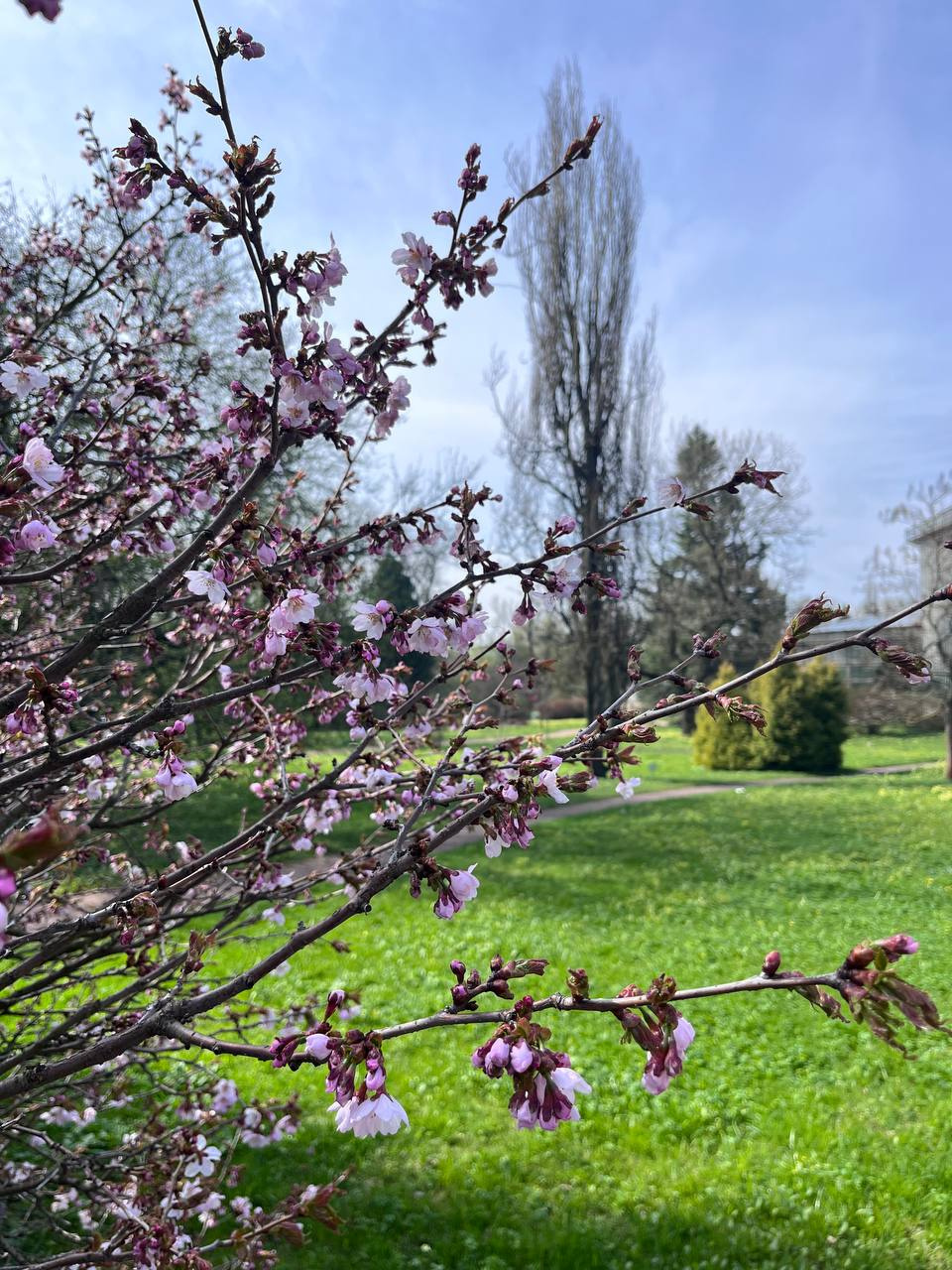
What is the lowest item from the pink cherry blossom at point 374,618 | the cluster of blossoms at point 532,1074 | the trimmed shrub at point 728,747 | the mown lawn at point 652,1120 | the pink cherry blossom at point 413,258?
the mown lawn at point 652,1120

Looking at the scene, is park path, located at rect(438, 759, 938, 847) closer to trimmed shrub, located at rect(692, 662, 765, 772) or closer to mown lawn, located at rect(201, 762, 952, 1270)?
trimmed shrub, located at rect(692, 662, 765, 772)

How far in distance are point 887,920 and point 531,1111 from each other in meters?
7.60

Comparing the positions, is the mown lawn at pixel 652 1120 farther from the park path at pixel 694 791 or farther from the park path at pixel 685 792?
the park path at pixel 694 791

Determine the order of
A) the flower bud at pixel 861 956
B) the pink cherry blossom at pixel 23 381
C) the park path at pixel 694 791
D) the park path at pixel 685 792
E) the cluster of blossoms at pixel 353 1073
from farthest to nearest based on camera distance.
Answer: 1. the park path at pixel 694 791
2. the park path at pixel 685 792
3. the pink cherry blossom at pixel 23 381
4. the cluster of blossoms at pixel 353 1073
5. the flower bud at pixel 861 956

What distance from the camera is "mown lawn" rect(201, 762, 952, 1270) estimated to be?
322 cm

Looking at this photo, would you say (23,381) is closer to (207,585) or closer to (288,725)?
(207,585)

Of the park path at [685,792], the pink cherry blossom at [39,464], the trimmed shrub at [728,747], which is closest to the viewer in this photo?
the pink cherry blossom at [39,464]

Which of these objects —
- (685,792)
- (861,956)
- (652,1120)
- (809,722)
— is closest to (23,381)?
(861,956)

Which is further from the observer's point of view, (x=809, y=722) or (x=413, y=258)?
(x=809, y=722)

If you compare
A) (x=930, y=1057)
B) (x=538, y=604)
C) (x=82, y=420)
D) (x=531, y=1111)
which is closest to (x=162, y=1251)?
(x=531, y=1111)

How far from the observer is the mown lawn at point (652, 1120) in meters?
3.22

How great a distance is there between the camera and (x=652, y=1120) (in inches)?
163

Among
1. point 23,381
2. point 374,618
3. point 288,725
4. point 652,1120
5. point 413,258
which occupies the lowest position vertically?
point 652,1120

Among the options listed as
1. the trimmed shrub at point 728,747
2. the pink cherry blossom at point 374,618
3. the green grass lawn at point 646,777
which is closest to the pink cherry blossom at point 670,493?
the pink cherry blossom at point 374,618
